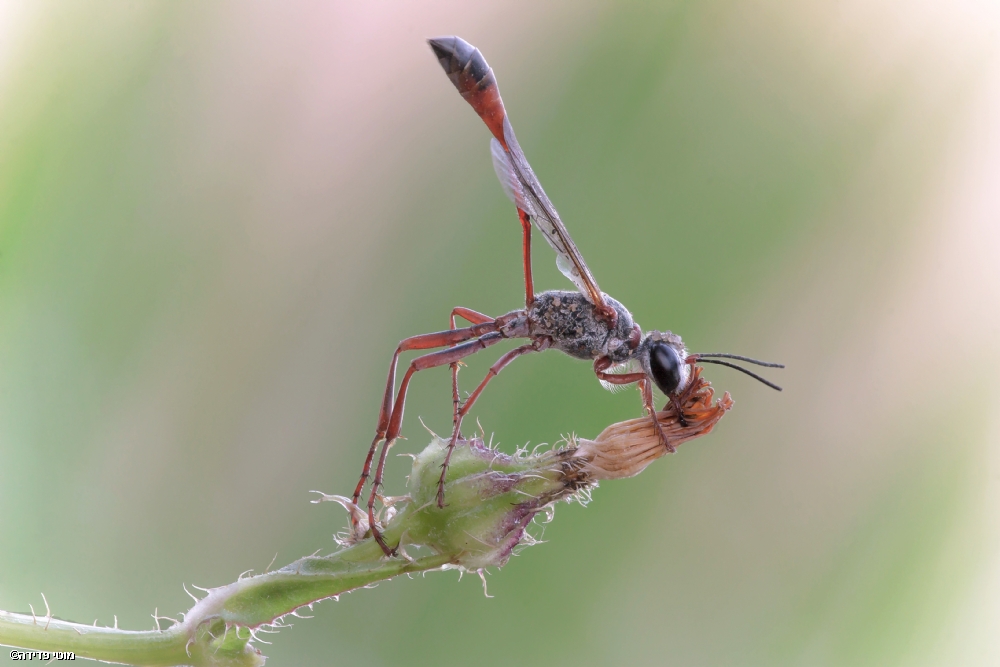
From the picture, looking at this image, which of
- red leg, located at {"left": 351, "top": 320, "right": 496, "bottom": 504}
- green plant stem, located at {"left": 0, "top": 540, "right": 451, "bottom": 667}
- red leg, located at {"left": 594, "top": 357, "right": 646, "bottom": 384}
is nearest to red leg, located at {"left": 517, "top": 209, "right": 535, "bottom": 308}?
red leg, located at {"left": 351, "top": 320, "right": 496, "bottom": 504}

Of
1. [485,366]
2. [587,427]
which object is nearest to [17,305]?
[485,366]

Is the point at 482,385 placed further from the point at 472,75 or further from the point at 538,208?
the point at 472,75

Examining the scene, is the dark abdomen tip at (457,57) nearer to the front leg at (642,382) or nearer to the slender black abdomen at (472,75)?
Answer: the slender black abdomen at (472,75)

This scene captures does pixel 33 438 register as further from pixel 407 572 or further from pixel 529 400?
pixel 407 572

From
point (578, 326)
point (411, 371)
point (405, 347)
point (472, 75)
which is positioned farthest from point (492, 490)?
point (472, 75)

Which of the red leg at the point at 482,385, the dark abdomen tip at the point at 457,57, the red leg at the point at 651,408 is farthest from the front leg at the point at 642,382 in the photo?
the dark abdomen tip at the point at 457,57

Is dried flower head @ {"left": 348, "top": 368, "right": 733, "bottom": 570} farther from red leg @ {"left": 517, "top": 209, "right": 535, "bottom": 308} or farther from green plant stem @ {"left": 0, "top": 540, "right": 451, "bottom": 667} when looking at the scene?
red leg @ {"left": 517, "top": 209, "right": 535, "bottom": 308}
